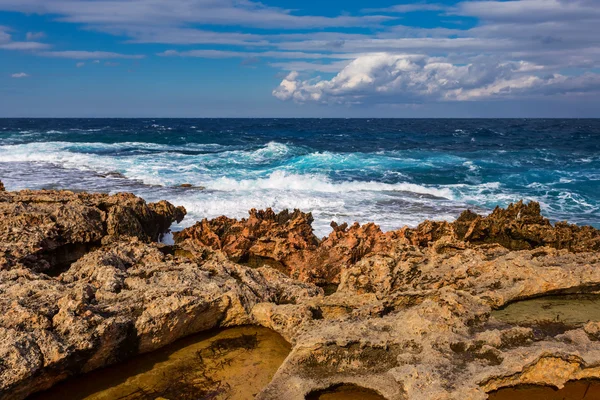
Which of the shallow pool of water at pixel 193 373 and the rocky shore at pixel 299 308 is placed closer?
the rocky shore at pixel 299 308

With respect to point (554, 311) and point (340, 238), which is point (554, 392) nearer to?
point (554, 311)

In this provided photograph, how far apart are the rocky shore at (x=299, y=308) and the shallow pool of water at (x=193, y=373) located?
9cm

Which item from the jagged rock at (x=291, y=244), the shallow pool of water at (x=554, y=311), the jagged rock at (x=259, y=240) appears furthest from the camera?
the jagged rock at (x=259, y=240)

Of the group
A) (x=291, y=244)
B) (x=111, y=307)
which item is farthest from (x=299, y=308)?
(x=291, y=244)

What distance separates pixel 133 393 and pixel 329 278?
3294 millimetres

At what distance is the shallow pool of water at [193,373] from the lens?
129 inches

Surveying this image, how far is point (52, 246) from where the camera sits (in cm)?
512

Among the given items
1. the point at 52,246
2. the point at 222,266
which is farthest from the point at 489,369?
the point at 52,246

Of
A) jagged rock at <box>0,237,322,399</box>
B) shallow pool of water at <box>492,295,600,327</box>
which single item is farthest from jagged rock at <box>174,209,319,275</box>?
shallow pool of water at <box>492,295,600,327</box>

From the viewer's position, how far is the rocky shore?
3172mm

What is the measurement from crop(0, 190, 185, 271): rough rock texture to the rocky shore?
2 cm

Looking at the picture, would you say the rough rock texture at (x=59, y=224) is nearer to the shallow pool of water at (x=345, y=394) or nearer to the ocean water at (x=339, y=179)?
the shallow pool of water at (x=345, y=394)

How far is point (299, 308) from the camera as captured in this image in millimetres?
4023

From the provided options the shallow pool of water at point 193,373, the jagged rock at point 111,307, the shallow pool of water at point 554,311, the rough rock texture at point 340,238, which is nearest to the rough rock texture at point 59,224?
the jagged rock at point 111,307
